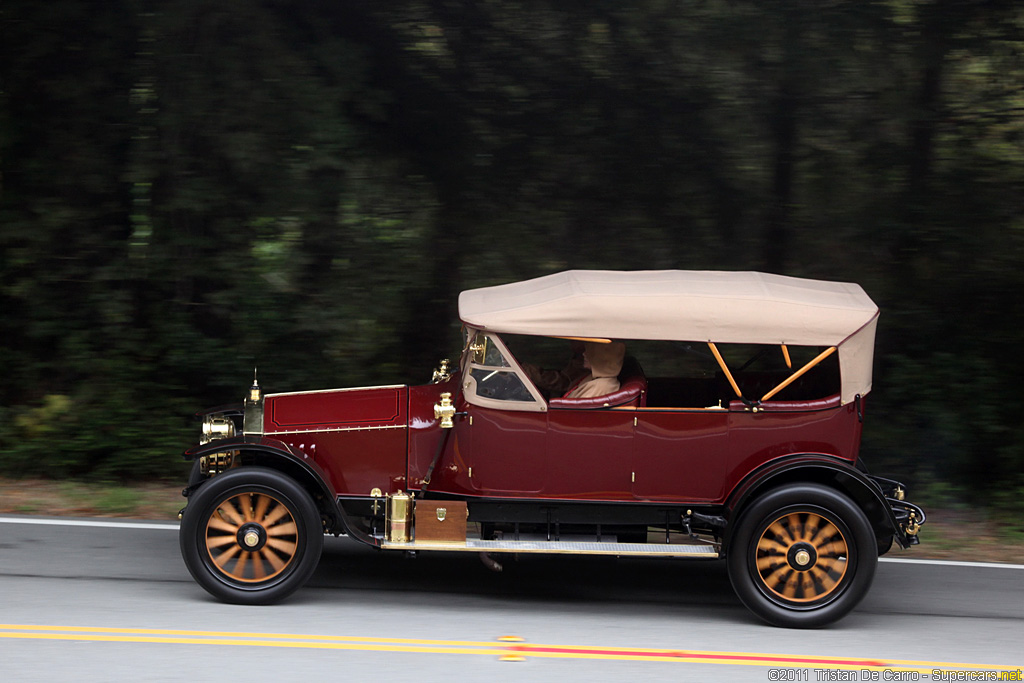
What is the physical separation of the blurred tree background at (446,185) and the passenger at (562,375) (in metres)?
3.07

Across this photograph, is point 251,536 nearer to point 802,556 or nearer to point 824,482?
point 802,556

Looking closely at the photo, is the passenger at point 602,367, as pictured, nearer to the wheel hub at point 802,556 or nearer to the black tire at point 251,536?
the wheel hub at point 802,556

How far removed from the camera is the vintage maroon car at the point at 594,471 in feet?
18.6

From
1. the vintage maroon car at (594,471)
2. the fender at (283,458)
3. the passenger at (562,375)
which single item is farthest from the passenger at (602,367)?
the fender at (283,458)

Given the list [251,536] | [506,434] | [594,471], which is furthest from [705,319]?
[251,536]

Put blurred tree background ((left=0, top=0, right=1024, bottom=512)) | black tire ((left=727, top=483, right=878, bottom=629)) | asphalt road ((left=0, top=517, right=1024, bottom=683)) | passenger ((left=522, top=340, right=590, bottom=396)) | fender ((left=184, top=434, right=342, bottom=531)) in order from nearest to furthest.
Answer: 1. asphalt road ((left=0, top=517, right=1024, bottom=683))
2. black tire ((left=727, top=483, right=878, bottom=629))
3. fender ((left=184, top=434, right=342, bottom=531))
4. passenger ((left=522, top=340, right=590, bottom=396))
5. blurred tree background ((left=0, top=0, right=1024, bottom=512))

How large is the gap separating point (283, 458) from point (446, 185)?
14.7ft

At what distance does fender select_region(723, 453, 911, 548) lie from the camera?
5.67 meters

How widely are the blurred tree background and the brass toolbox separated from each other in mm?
3866

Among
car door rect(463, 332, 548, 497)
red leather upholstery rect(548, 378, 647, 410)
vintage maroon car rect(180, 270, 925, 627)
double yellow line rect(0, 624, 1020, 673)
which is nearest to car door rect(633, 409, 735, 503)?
vintage maroon car rect(180, 270, 925, 627)

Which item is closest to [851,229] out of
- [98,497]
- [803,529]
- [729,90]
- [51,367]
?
[729,90]

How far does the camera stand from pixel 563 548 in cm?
567

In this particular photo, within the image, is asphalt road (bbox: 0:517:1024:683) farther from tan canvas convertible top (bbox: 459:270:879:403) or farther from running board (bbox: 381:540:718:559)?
tan canvas convertible top (bbox: 459:270:879:403)

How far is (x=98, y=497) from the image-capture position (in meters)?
8.27
